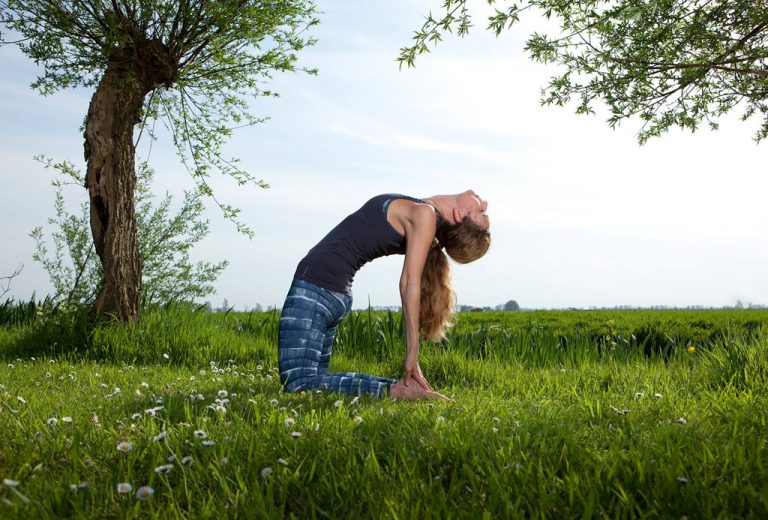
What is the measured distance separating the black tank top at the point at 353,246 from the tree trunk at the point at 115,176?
4.82 meters

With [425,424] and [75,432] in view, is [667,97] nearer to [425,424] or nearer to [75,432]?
[425,424]

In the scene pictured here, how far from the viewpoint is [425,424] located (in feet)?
13.3

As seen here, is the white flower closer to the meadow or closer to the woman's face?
the meadow

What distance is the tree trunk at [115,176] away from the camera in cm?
959

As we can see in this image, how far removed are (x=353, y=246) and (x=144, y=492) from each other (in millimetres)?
3271

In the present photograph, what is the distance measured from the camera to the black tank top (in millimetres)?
5758

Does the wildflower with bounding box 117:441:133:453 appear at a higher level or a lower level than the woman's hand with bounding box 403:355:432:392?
lower

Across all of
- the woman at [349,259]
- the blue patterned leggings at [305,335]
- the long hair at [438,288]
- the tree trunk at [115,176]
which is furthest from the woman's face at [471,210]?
the tree trunk at [115,176]

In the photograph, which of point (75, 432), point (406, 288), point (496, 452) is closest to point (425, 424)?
point (496, 452)

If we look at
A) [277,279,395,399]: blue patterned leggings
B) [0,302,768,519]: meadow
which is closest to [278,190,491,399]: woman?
[277,279,395,399]: blue patterned leggings

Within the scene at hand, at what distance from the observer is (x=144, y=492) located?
2.81m

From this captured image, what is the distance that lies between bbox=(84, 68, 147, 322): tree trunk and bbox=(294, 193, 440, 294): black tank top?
4824mm

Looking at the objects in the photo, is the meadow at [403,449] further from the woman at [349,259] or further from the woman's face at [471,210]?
the woman's face at [471,210]

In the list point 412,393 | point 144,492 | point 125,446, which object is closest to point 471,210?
point 412,393
